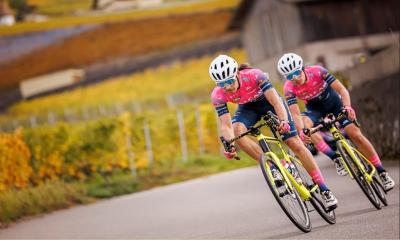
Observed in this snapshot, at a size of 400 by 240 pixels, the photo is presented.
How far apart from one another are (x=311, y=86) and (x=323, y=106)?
25.0 inches

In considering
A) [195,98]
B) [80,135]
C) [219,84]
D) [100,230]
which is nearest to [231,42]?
[195,98]

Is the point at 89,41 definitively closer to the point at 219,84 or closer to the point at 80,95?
the point at 80,95

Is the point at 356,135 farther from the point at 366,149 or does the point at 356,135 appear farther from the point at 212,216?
the point at 212,216

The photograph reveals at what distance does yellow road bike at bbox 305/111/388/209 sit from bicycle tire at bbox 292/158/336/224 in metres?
0.46

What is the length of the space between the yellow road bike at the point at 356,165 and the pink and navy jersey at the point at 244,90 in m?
0.98

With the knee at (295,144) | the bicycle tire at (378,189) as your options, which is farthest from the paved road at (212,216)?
the knee at (295,144)

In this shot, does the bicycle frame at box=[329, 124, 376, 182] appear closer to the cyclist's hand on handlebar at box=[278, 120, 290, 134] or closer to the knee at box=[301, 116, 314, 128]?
the knee at box=[301, 116, 314, 128]

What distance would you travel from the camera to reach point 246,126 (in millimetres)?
10664

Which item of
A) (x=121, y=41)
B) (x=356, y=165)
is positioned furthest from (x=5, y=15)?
(x=356, y=165)

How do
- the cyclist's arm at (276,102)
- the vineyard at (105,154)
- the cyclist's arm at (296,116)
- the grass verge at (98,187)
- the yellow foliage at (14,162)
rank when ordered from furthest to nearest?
the vineyard at (105,154) → the yellow foliage at (14,162) → the grass verge at (98,187) → the cyclist's arm at (296,116) → the cyclist's arm at (276,102)

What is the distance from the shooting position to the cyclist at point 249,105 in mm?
9727

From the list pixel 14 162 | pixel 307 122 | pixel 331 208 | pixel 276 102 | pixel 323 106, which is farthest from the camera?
pixel 14 162

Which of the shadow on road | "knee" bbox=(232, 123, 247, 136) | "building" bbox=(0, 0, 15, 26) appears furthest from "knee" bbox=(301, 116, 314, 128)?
"building" bbox=(0, 0, 15, 26)

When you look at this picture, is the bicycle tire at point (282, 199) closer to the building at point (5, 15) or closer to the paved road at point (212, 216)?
the paved road at point (212, 216)
